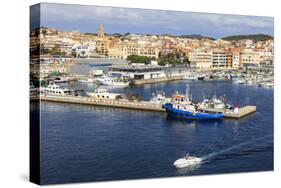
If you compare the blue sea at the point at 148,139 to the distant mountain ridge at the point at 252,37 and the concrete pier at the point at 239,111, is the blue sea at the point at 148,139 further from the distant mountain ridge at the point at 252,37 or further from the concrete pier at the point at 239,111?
the distant mountain ridge at the point at 252,37

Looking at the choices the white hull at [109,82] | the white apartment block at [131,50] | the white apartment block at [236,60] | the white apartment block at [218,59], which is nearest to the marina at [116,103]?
the white hull at [109,82]

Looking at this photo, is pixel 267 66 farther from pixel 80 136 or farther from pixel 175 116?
pixel 80 136

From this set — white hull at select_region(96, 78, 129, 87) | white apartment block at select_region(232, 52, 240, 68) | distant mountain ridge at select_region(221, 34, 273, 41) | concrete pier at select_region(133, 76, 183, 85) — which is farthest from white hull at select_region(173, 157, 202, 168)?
distant mountain ridge at select_region(221, 34, 273, 41)

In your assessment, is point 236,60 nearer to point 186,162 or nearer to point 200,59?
point 200,59

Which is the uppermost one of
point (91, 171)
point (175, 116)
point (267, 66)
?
point (267, 66)

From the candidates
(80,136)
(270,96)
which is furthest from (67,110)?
(270,96)

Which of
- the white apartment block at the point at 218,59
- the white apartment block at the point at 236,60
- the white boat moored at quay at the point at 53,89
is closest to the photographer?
the white boat moored at quay at the point at 53,89

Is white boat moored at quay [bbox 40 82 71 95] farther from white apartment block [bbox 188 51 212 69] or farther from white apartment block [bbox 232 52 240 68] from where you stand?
white apartment block [bbox 232 52 240 68]
